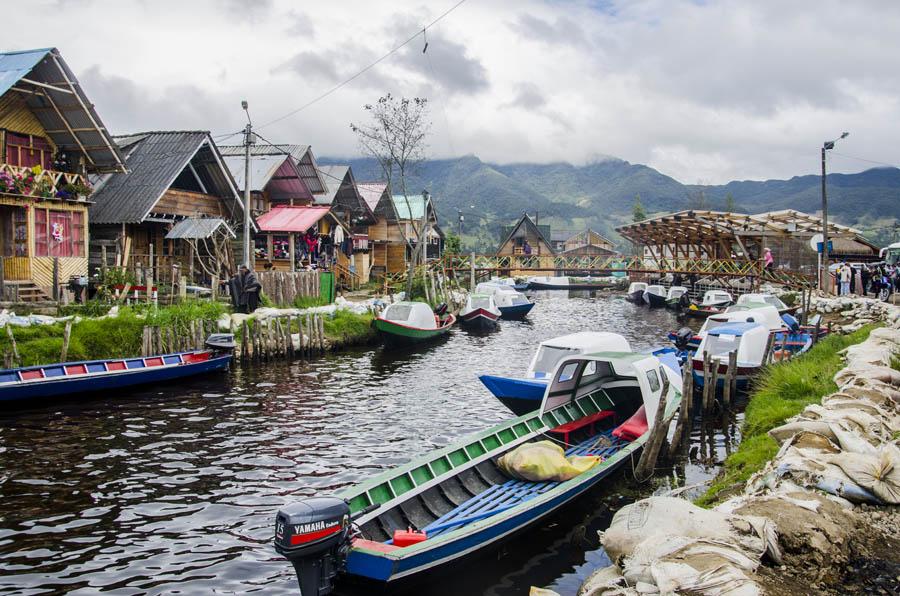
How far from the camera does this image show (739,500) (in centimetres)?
854

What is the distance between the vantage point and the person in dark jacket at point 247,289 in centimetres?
2689

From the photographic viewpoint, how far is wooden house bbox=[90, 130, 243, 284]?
3084 cm

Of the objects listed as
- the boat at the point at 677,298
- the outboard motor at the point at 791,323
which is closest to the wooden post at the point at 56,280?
the outboard motor at the point at 791,323

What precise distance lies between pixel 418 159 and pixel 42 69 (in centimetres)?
2366

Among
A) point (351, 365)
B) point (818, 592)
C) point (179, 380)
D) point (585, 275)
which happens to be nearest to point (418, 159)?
point (351, 365)

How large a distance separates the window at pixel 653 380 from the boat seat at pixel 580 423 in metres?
1.36

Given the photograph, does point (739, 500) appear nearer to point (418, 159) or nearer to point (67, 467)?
point (67, 467)

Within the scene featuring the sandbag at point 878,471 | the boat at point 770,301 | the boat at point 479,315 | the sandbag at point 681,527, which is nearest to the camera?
the sandbag at point 681,527

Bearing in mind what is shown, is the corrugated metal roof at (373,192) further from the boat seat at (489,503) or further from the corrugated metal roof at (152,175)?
the boat seat at (489,503)

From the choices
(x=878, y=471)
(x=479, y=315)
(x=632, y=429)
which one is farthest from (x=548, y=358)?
(x=479, y=315)

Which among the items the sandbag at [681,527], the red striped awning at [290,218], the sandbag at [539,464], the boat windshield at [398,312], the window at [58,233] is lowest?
the sandbag at [539,464]

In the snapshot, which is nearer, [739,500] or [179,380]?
[739,500]

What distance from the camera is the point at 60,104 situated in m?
27.3

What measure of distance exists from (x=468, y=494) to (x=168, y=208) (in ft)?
87.3
